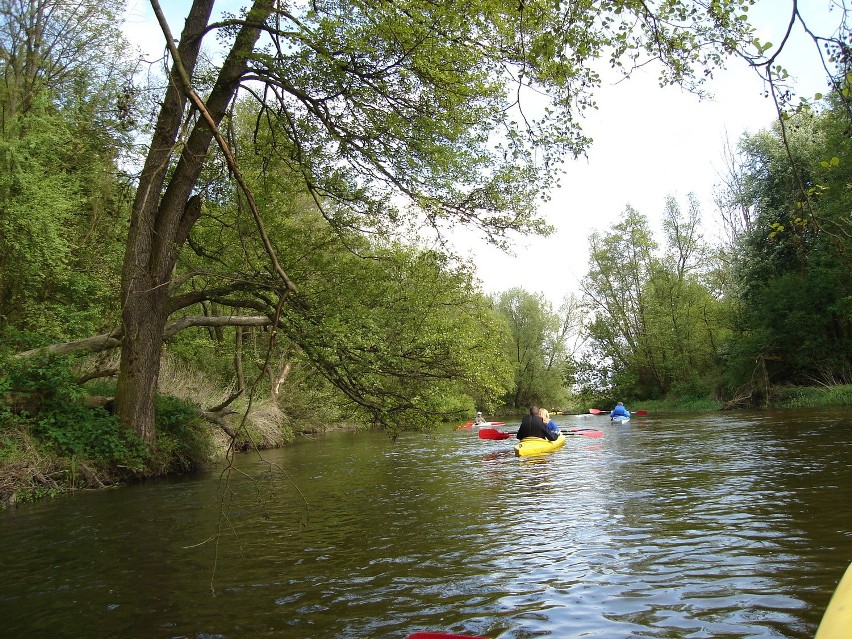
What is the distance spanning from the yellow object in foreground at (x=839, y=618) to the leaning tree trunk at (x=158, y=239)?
974cm

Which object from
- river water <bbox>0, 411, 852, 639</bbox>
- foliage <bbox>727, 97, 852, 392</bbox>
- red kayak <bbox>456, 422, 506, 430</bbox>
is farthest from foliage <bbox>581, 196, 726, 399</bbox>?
river water <bbox>0, 411, 852, 639</bbox>

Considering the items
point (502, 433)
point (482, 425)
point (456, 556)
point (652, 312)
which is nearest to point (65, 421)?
point (456, 556)

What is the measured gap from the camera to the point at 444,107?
909 cm

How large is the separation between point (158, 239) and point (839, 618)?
10900 millimetres

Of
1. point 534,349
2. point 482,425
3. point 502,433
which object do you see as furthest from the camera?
point 534,349

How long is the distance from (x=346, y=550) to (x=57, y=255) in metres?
11.2

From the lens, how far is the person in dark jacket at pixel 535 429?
15.5 meters

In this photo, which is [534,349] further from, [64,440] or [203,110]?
[203,110]

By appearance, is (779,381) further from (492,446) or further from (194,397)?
(194,397)

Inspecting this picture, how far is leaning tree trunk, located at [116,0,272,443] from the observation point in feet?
33.3

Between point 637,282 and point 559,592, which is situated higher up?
point 637,282

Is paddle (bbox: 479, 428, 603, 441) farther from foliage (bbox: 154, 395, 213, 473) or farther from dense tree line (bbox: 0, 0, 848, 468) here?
foliage (bbox: 154, 395, 213, 473)

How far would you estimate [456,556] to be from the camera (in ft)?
19.1

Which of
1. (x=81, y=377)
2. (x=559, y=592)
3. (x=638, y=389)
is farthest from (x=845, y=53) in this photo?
(x=638, y=389)
